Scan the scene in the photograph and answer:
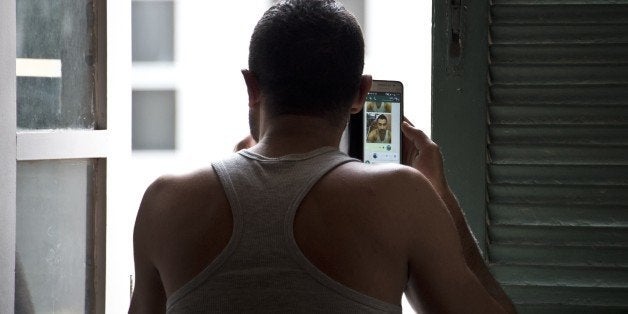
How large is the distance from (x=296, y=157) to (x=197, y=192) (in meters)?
0.13

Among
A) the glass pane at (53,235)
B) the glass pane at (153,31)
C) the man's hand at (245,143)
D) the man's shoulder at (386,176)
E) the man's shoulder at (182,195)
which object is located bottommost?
the glass pane at (53,235)

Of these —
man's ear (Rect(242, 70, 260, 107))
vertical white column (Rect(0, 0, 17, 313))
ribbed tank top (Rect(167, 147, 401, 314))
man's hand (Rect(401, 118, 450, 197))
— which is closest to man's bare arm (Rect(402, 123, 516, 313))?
man's hand (Rect(401, 118, 450, 197))

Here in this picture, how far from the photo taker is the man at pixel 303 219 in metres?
1.03

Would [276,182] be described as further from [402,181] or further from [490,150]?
[490,150]

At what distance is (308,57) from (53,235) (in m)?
1.11

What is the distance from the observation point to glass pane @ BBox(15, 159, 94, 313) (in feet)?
6.31

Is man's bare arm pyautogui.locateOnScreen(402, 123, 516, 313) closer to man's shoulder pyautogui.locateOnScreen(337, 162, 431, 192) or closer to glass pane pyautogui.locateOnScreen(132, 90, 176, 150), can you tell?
man's shoulder pyautogui.locateOnScreen(337, 162, 431, 192)

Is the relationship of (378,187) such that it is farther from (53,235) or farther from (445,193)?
(53,235)

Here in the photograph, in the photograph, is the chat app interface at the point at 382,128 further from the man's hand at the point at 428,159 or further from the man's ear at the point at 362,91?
the man's ear at the point at 362,91

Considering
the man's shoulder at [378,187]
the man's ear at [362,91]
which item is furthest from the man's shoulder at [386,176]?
the man's ear at [362,91]

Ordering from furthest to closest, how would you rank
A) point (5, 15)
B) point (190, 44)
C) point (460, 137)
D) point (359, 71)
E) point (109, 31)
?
point (190, 44) → point (109, 31) → point (460, 137) → point (5, 15) → point (359, 71)

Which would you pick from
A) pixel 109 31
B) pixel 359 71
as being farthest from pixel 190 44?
pixel 359 71

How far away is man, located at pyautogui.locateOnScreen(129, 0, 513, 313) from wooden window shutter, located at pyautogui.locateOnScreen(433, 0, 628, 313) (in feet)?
2.54

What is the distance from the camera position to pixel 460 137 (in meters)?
1.94
